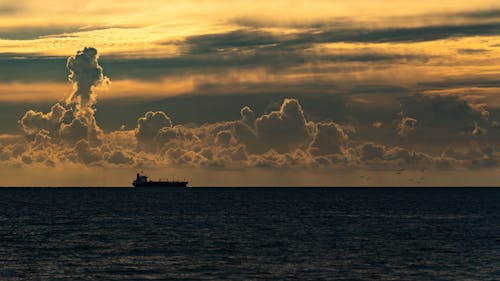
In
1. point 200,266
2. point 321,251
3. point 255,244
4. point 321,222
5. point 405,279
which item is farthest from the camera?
point 321,222

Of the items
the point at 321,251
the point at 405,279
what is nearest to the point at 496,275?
the point at 405,279

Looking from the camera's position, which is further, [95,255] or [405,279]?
[95,255]

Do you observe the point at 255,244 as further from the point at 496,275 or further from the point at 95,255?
the point at 496,275

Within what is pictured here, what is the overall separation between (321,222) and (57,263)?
83996mm

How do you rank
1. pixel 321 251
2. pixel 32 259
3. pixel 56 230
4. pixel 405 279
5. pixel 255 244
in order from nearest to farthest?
pixel 405 279, pixel 32 259, pixel 321 251, pixel 255 244, pixel 56 230

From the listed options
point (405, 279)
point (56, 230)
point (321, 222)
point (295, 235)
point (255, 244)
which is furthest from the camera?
point (321, 222)

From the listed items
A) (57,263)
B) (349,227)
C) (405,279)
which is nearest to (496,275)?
(405,279)

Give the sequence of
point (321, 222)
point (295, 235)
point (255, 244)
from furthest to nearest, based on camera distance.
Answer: point (321, 222), point (295, 235), point (255, 244)

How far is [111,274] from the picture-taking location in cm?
8419

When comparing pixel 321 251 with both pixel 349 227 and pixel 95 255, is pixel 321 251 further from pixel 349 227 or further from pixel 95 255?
pixel 349 227

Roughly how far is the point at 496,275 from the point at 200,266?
30789 mm

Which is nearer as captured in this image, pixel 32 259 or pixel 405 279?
pixel 405 279

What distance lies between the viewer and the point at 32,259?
320 feet

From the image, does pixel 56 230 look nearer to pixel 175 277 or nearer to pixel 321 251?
pixel 321 251
